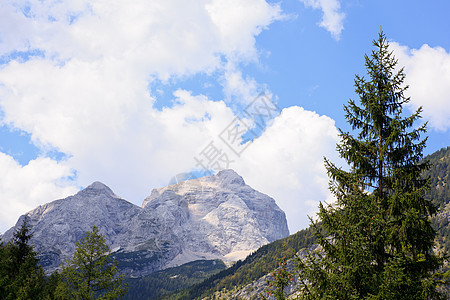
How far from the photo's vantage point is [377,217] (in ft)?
44.8

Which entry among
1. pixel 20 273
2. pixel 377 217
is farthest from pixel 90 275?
pixel 377 217

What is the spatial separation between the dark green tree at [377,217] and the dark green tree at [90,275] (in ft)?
56.5

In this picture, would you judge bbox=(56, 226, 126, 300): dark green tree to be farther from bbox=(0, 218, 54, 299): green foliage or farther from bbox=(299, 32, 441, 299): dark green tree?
bbox=(299, 32, 441, 299): dark green tree

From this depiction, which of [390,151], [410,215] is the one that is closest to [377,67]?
[390,151]

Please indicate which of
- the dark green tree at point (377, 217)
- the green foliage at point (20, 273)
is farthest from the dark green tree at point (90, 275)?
the dark green tree at point (377, 217)

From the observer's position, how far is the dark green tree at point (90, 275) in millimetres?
24062

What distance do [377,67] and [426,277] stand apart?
383 inches

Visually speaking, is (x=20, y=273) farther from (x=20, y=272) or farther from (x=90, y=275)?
(x=90, y=275)

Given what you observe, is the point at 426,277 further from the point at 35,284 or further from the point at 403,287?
the point at 35,284

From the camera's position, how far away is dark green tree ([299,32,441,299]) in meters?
12.8

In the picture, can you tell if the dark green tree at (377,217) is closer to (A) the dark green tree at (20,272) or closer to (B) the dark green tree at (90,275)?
(B) the dark green tree at (90,275)

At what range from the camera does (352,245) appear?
12.9 m

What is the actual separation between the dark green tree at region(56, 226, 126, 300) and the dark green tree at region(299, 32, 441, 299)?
17.2 m

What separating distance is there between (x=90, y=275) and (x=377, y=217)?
21399 mm
